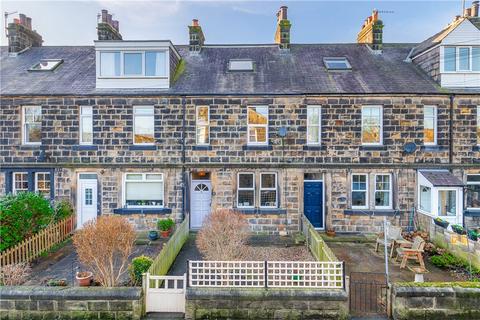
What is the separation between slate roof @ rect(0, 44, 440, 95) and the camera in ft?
47.1

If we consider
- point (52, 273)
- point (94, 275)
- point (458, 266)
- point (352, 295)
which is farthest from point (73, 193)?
point (458, 266)

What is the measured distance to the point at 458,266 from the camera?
10203mm

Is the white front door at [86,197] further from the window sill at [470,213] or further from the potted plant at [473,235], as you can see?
the window sill at [470,213]

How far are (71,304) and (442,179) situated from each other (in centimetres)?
1527

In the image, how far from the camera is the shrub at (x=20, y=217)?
987 cm

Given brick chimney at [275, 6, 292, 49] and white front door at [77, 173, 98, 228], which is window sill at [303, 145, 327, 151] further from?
white front door at [77, 173, 98, 228]

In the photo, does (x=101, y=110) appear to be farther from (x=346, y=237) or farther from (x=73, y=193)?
(x=346, y=237)

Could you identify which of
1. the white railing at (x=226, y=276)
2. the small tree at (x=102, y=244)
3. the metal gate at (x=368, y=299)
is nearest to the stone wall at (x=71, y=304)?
the small tree at (x=102, y=244)

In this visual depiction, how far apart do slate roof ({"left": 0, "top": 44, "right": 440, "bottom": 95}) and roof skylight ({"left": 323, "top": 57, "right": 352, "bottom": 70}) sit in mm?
328

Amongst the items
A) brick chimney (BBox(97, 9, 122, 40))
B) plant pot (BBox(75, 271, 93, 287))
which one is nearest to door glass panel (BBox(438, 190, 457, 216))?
plant pot (BBox(75, 271, 93, 287))

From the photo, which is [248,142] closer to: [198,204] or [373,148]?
[198,204]

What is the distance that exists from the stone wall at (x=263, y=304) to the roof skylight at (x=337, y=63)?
12.6 meters

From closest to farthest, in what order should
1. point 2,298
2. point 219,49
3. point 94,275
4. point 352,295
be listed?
point 2,298
point 352,295
point 94,275
point 219,49

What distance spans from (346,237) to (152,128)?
11.1 meters
